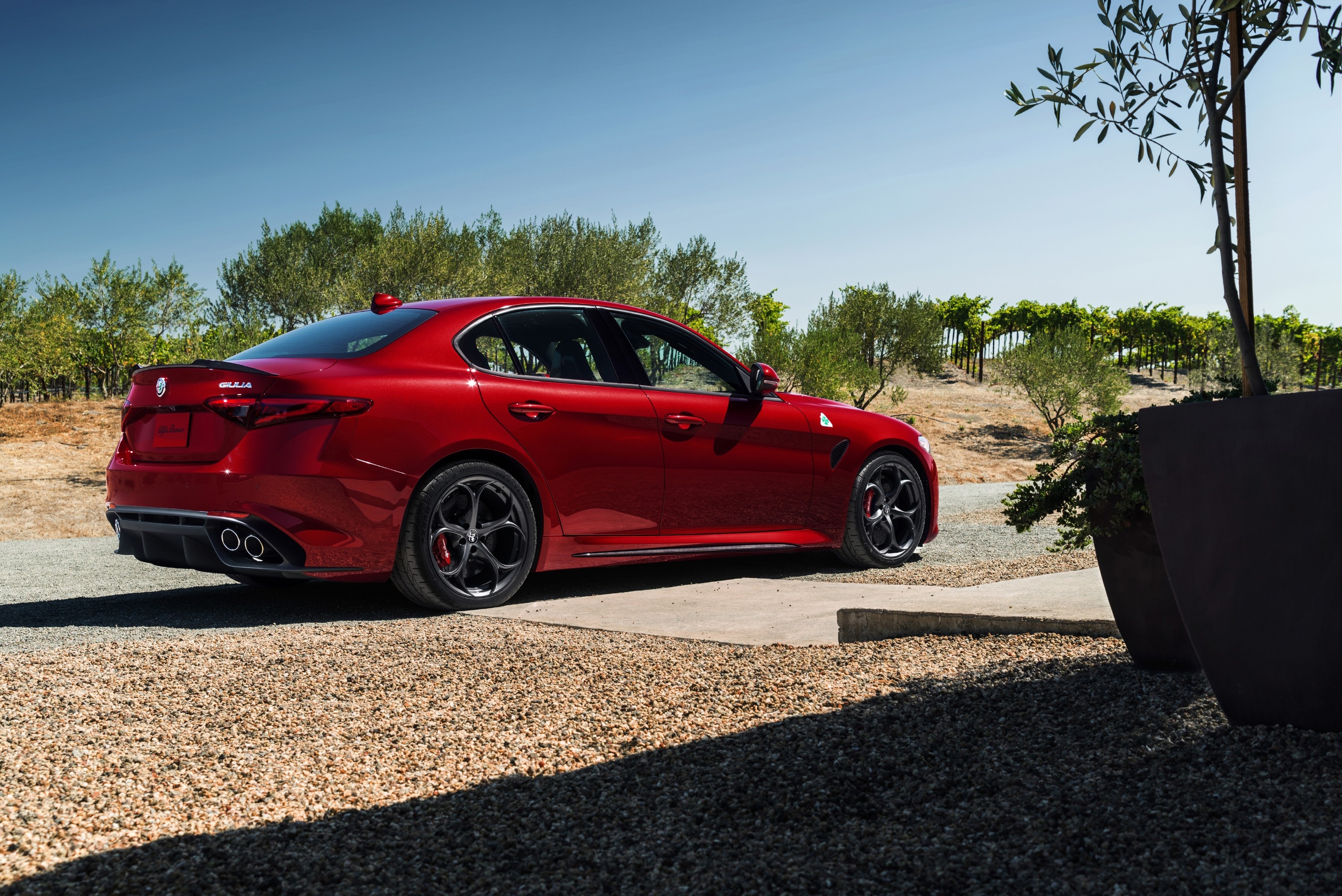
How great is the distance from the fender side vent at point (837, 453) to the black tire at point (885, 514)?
20 centimetres

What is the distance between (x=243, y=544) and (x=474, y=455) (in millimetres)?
1103

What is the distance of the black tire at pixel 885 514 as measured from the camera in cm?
637

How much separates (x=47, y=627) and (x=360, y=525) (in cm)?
162

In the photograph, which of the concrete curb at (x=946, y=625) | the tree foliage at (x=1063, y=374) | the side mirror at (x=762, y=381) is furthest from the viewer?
the tree foliage at (x=1063, y=374)

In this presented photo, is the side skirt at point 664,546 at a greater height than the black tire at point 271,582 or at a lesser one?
greater

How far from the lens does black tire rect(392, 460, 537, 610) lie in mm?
4691

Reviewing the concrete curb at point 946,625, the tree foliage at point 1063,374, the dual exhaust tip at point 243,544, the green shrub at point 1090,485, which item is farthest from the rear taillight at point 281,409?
the tree foliage at point 1063,374

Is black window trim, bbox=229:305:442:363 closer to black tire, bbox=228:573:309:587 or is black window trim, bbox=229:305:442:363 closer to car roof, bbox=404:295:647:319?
car roof, bbox=404:295:647:319

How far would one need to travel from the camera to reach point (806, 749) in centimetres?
263

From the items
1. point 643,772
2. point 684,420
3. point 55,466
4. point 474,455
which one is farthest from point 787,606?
point 55,466

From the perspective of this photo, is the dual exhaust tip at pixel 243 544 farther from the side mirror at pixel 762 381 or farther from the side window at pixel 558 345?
the side mirror at pixel 762 381

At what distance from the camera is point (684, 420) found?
5.60 metres

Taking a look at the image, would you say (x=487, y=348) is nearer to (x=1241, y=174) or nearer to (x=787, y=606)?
(x=787, y=606)

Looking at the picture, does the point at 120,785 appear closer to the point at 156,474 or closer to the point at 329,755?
the point at 329,755
